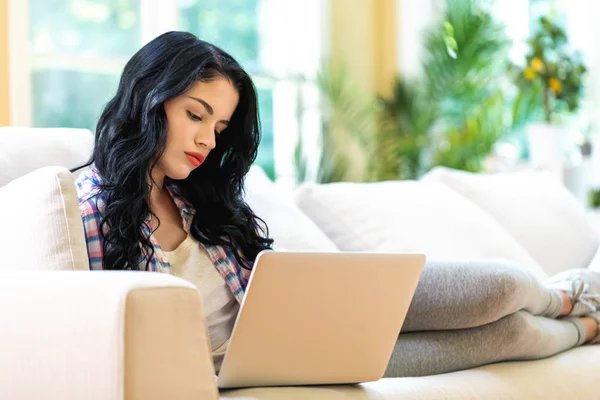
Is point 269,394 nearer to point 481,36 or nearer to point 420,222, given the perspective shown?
point 420,222

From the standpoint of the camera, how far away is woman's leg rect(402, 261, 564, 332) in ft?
5.91

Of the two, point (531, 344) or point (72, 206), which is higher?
point (72, 206)

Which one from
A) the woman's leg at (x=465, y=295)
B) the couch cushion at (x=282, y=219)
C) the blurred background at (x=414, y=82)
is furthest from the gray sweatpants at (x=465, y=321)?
the blurred background at (x=414, y=82)

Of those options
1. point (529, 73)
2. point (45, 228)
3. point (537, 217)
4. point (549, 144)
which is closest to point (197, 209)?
point (45, 228)

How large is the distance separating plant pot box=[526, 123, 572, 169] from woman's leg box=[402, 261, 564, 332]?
2909mm

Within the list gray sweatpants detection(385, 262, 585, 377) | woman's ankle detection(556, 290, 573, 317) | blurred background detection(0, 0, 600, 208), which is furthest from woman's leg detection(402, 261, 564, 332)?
blurred background detection(0, 0, 600, 208)

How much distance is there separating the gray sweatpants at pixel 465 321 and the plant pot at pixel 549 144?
289 cm

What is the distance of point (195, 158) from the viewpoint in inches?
71.5

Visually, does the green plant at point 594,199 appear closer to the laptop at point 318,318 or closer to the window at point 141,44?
the window at point 141,44

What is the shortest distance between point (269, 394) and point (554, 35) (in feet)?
12.6

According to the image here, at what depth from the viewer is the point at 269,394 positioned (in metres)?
1.41

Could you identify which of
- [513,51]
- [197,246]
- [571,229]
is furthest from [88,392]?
[513,51]

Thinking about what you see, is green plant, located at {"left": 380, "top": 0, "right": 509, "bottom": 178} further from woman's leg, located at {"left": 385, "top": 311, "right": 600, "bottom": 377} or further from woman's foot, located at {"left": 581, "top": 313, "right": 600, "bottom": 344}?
woman's leg, located at {"left": 385, "top": 311, "right": 600, "bottom": 377}

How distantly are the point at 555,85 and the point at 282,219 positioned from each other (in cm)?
286
